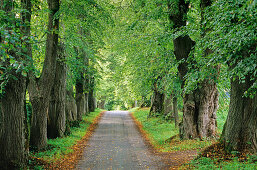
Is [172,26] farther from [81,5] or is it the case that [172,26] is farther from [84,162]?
[84,162]

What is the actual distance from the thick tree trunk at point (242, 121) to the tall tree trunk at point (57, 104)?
8891mm

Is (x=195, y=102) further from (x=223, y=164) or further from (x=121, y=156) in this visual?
(x=223, y=164)

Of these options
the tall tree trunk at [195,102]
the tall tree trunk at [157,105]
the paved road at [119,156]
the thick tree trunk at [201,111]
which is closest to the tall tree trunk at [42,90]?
the paved road at [119,156]

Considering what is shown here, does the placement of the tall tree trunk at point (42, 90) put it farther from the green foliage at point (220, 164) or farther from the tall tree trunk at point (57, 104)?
the green foliage at point (220, 164)

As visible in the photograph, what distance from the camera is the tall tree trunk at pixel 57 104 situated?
1322 cm

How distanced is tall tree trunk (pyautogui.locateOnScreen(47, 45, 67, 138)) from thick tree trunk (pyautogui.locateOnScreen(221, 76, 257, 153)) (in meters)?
8.89

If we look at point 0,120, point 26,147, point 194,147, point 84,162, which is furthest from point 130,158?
point 0,120

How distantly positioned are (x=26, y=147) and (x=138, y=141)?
7.51 metres

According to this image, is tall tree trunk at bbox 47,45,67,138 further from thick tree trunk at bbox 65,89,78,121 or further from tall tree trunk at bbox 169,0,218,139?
tall tree trunk at bbox 169,0,218,139

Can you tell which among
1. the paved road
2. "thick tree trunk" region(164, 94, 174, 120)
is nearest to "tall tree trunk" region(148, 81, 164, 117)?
"thick tree trunk" region(164, 94, 174, 120)

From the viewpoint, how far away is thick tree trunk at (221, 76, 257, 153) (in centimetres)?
759

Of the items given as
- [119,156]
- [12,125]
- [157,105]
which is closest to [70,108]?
[119,156]

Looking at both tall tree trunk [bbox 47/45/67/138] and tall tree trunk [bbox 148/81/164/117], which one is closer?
tall tree trunk [bbox 47/45/67/138]

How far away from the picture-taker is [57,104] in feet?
44.1
